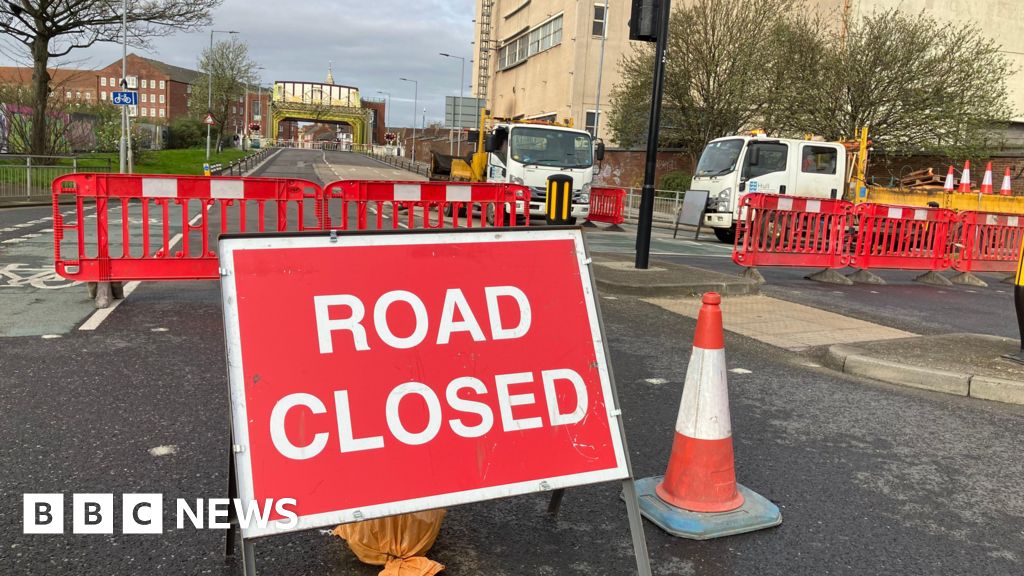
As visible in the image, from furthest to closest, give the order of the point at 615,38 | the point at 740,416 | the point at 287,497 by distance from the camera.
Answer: the point at 615,38, the point at 740,416, the point at 287,497

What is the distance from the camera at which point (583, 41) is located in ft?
152

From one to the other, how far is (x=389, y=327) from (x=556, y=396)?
65 centimetres

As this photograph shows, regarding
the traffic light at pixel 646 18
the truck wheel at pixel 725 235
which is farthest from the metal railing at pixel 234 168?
the traffic light at pixel 646 18

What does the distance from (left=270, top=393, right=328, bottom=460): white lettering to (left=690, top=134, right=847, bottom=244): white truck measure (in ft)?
52.6

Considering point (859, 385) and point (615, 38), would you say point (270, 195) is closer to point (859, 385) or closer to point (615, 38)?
point (859, 385)

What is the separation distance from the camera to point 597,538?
324cm

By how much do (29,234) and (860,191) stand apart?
1612 centimetres

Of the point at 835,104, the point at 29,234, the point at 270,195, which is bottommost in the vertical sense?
the point at 29,234

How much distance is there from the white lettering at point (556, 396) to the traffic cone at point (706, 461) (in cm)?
73

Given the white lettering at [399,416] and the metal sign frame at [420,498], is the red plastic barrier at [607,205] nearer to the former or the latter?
the metal sign frame at [420,498]

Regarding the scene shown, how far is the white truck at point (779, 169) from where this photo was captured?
1756 centimetres

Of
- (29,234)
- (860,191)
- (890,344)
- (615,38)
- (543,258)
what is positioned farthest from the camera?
(615,38)

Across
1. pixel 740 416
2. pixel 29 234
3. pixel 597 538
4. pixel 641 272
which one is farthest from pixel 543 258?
pixel 29 234

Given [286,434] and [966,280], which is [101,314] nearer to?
[286,434]
